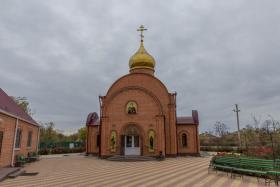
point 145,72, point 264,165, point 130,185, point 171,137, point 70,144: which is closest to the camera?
point 130,185

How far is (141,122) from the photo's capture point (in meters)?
21.1

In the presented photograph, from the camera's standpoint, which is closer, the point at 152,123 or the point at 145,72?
the point at 152,123

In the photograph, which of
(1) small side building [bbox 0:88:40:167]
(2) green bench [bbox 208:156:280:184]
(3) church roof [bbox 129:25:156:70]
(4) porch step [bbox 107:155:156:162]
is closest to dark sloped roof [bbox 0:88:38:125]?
(1) small side building [bbox 0:88:40:167]

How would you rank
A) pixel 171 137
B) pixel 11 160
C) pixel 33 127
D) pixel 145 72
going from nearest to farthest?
pixel 11 160
pixel 33 127
pixel 171 137
pixel 145 72

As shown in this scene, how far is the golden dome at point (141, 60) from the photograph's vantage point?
25.3 m

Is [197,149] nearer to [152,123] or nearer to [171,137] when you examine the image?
[171,137]

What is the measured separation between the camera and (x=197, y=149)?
23141mm

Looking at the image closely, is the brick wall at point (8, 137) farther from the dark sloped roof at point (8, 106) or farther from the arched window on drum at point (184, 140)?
the arched window on drum at point (184, 140)

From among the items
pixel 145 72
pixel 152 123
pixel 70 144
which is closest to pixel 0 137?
pixel 152 123

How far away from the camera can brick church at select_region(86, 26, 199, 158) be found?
20812mm

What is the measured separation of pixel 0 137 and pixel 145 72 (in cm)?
1572

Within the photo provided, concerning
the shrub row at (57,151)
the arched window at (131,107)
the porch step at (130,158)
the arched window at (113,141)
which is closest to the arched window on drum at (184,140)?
the porch step at (130,158)

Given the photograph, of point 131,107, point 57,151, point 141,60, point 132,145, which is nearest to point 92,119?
point 131,107

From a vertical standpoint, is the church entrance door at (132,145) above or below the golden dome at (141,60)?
below
